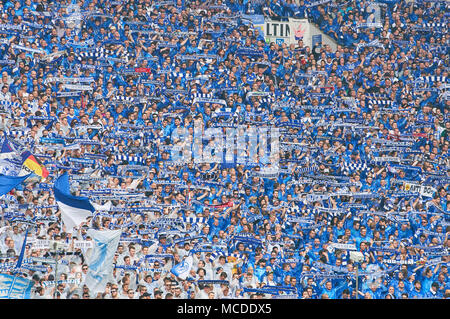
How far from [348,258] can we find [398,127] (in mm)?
5035

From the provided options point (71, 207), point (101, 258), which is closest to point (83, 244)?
point (101, 258)

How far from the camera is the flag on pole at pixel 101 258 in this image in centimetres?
2288

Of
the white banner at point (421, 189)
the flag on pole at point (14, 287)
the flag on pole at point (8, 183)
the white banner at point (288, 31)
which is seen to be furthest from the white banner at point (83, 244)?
the white banner at point (288, 31)

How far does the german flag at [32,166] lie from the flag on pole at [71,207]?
2.37 feet

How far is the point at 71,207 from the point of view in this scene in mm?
23672

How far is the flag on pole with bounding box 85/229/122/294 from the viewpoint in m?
22.9

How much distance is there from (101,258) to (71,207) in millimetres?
1439

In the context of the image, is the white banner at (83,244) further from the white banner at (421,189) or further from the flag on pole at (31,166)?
the white banner at (421,189)

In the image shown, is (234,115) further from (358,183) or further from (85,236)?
(85,236)

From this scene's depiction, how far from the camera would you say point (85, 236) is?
2352cm

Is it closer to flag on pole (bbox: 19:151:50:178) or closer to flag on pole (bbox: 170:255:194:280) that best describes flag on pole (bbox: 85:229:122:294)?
flag on pole (bbox: 170:255:194:280)

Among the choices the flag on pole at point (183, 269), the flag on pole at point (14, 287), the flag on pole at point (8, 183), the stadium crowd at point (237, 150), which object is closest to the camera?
the flag on pole at point (14, 287)

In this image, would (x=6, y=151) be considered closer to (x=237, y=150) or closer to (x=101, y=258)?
(x=101, y=258)
